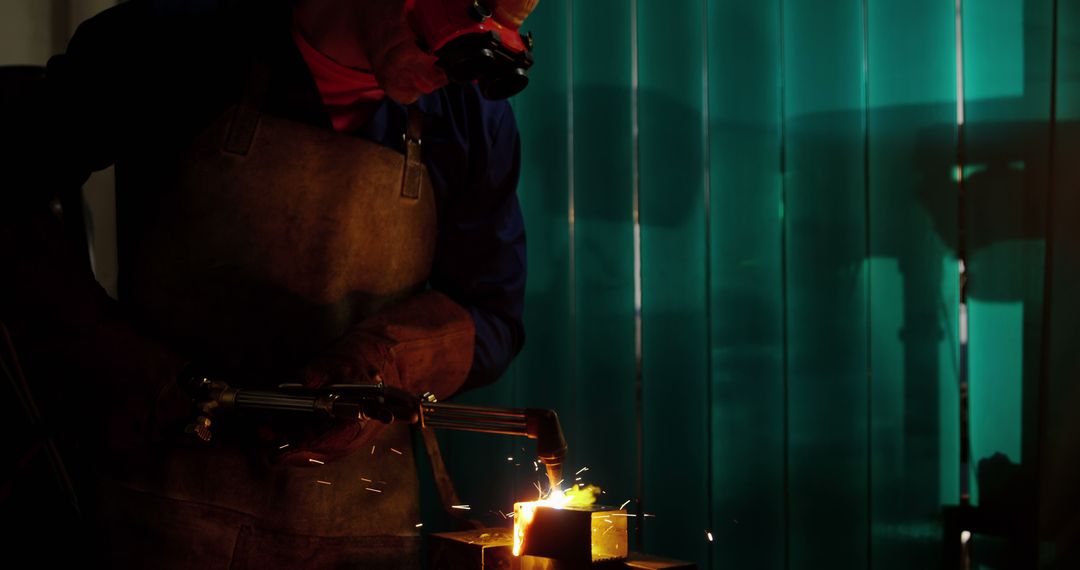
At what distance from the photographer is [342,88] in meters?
1.29

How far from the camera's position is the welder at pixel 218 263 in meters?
1.23

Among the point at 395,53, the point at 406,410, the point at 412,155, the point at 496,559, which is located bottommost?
the point at 496,559

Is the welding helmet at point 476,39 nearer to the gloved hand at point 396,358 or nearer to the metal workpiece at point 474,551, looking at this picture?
the gloved hand at point 396,358

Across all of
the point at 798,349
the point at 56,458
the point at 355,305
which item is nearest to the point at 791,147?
the point at 798,349

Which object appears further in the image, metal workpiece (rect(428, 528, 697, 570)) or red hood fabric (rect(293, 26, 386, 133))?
red hood fabric (rect(293, 26, 386, 133))

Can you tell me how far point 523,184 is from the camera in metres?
1.94

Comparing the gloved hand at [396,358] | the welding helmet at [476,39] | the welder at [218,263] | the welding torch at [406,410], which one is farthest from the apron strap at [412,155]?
the welding torch at [406,410]

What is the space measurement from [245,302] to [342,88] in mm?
342

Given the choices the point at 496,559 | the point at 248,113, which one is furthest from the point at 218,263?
the point at 496,559

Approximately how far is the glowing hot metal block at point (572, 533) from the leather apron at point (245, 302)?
0.42 metres

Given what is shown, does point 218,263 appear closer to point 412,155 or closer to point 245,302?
point 245,302

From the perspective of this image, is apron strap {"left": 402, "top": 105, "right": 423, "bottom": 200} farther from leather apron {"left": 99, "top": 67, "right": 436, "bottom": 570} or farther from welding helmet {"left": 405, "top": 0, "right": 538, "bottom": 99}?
welding helmet {"left": 405, "top": 0, "right": 538, "bottom": 99}

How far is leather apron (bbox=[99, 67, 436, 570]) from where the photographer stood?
1.24 metres

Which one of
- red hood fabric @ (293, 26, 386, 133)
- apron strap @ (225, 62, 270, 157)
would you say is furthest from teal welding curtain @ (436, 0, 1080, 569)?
apron strap @ (225, 62, 270, 157)
